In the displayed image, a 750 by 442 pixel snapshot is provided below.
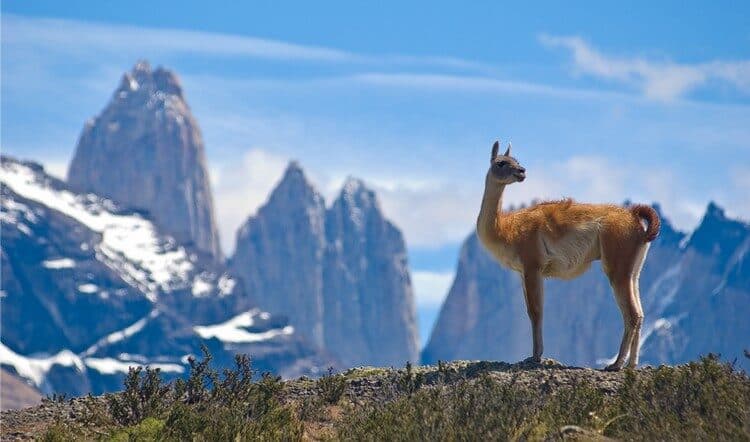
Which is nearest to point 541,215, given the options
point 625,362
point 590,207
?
point 590,207

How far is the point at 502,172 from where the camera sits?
28938mm

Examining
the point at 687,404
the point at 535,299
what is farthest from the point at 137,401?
the point at 687,404

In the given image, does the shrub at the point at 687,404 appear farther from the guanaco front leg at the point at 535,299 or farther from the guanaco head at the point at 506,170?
the guanaco head at the point at 506,170

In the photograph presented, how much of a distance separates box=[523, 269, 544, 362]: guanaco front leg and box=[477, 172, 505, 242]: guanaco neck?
99 cm

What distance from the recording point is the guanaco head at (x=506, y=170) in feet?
94.0

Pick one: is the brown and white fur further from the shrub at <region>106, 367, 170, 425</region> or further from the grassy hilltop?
the shrub at <region>106, 367, 170, 425</region>

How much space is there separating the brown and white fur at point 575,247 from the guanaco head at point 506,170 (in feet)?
2.40

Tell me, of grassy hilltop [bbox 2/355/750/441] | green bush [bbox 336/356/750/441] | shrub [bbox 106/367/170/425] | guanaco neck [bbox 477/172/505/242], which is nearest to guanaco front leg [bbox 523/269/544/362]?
grassy hilltop [bbox 2/355/750/441]

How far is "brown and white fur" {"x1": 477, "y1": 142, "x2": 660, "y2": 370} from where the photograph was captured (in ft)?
91.8

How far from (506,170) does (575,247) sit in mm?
2046

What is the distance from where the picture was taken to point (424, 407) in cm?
2278

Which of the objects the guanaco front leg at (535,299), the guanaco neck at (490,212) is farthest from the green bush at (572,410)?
the guanaco neck at (490,212)

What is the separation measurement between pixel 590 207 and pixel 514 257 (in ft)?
5.70

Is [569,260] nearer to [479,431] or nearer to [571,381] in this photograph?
[571,381]
